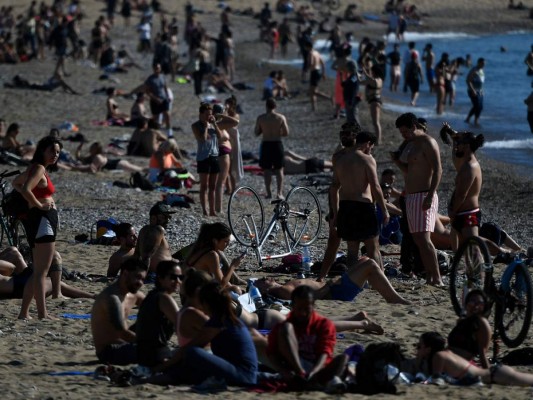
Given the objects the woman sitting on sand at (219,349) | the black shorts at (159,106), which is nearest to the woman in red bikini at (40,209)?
the woman sitting on sand at (219,349)

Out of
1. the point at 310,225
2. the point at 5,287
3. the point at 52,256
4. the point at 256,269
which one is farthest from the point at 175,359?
the point at 310,225

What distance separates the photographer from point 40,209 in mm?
8891

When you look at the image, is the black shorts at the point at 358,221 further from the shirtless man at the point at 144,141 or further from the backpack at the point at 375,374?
the shirtless man at the point at 144,141

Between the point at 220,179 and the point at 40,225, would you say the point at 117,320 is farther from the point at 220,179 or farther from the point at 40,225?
the point at 220,179

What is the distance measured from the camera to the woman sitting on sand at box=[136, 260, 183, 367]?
7688 mm

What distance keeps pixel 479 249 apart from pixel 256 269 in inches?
134

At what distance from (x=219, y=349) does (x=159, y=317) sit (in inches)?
23.1

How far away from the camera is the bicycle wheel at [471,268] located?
858 centimetres

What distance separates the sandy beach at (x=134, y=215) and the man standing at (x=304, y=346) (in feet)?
0.56

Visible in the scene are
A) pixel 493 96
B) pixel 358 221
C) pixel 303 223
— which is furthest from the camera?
pixel 493 96

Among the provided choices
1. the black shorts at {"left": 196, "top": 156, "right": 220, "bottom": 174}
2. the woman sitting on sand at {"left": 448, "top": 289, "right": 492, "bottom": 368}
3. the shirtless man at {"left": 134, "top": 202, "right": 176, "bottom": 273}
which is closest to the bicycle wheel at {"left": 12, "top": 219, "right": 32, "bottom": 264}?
the shirtless man at {"left": 134, "top": 202, "right": 176, "bottom": 273}

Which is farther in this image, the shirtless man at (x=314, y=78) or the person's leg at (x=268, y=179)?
the shirtless man at (x=314, y=78)

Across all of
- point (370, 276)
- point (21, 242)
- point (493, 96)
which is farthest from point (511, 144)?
point (370, 276)

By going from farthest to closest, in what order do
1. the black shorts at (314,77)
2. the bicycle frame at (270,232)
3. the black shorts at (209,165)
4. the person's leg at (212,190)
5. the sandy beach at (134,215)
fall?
1. the black shorts at (314,77)
2. the person's leg at (212,190)
3. the black shorts at (209,165)
4. the bicycle frame at (270,232)
5. the sandy beach at (134,215)
